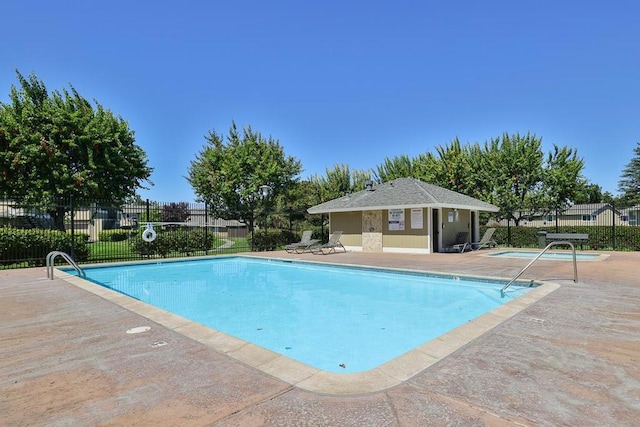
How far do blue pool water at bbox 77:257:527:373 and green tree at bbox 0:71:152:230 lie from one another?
26.2 feet

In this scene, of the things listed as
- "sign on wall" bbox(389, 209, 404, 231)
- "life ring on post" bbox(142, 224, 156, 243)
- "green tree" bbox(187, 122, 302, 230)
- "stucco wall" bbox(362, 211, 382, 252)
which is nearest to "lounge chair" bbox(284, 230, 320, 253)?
"stucco wall" bbox(362, 211, 382, 252)

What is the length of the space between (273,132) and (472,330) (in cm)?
2821

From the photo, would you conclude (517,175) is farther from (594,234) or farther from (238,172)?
(238,172)

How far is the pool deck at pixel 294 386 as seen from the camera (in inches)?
96.7

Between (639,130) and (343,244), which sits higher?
(639,130)

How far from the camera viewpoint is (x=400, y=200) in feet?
58.2

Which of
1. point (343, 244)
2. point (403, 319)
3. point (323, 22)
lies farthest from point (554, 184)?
point (403, 319)

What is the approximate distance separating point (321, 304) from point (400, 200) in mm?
10715

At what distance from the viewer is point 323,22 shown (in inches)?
526

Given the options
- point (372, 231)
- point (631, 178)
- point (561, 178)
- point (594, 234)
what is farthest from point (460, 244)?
point (631, 178)

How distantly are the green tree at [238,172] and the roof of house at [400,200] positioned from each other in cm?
745

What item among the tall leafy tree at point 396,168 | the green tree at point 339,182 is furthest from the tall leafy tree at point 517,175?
the green tree at point 339,182

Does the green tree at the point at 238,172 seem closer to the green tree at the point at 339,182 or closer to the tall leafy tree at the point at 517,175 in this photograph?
the green tree at the point at 339,182

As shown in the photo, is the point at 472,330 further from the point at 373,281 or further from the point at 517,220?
the point at 517,220
